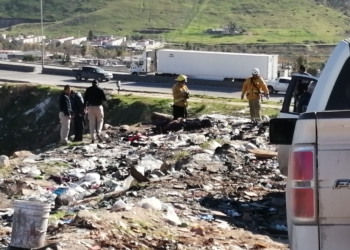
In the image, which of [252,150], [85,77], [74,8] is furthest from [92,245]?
[74,8]

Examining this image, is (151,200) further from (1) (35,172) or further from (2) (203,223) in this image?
(1) (35,172)

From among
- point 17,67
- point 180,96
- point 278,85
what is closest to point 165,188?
point 180,96

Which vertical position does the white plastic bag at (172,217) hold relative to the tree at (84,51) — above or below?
above

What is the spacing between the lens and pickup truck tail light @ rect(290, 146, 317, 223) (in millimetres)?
4023

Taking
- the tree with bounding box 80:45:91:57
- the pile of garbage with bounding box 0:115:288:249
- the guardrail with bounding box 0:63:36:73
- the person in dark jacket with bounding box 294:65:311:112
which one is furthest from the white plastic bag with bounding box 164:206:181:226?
the tree with bounding box 80:45:91:57

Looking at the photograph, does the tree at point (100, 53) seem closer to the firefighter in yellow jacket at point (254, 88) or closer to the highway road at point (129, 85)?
the highway road at point (129, 85)

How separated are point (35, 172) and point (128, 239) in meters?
7.60

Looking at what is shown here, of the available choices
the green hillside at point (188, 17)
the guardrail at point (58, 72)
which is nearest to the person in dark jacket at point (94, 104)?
the guardrail at point (58, 72)

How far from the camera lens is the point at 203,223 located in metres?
8.48

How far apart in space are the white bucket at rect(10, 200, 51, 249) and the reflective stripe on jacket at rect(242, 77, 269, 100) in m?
12.7

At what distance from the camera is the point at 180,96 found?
800 inches

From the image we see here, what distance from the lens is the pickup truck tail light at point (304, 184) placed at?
4.02m

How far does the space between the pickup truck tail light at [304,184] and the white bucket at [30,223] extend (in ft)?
12.2

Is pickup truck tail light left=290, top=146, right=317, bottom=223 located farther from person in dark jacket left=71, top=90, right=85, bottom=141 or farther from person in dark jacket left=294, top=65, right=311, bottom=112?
person in dark jacket left=71, top=90, right=85, bottom=141
